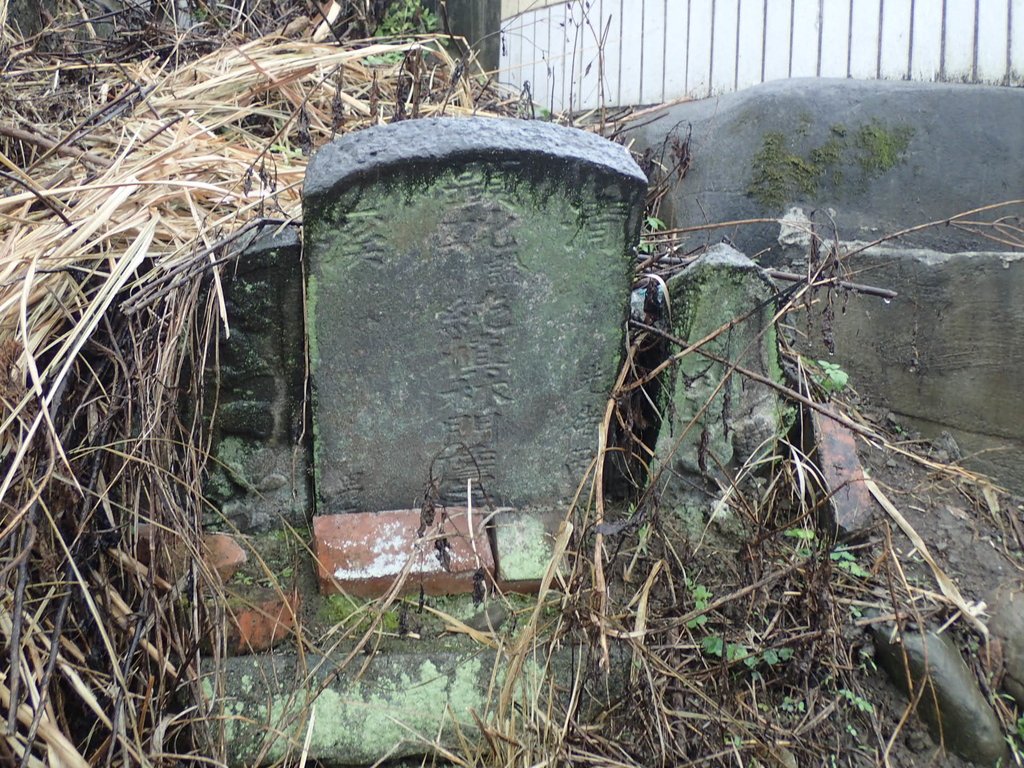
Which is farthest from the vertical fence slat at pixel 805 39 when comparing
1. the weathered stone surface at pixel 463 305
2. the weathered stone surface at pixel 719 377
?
the weathered stone surface at pixel 463 305

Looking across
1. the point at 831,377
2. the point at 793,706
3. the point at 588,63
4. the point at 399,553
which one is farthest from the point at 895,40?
the point at 399,553

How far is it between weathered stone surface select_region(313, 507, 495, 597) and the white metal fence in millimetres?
1783

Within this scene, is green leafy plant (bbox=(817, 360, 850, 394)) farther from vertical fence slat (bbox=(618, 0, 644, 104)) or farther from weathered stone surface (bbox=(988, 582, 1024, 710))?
vertical fence slat (bbox=(618, 0, 644, 104))

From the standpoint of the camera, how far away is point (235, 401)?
197 centimetres

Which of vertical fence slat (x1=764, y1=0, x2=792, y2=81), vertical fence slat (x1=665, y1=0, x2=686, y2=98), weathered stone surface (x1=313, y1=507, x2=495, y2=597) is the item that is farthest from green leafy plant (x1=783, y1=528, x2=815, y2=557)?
vertical fence slat (x1=665, y1=0, x2=686, y2=98)

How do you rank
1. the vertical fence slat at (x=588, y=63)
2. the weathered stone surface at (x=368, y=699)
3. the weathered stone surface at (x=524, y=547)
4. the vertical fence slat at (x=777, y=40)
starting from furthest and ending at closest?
the vertical fence slat at (x=588, y=63)
the vertical fence slat at (x=777, y=40)
the weathered stone surface at (x=524, y=547)
the weathered stone surface at (x=368, y=699)

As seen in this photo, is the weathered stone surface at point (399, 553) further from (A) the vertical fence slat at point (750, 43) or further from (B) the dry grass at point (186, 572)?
(A) the vertical fence slat at point (750, 43)

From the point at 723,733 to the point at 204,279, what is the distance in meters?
1.47

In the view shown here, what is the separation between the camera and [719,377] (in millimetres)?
2102

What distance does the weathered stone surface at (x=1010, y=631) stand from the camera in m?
1.99

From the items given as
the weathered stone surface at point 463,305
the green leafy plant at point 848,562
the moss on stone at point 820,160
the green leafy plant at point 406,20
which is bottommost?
the green leafy plant at point 848,562

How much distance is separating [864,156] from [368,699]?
8.49 feet

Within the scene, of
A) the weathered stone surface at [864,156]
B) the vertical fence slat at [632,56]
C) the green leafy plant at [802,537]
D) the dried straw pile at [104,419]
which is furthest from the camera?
the vertical fence slat at [632,56]

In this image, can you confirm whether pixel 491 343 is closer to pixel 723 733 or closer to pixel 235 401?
pixel 235 401
